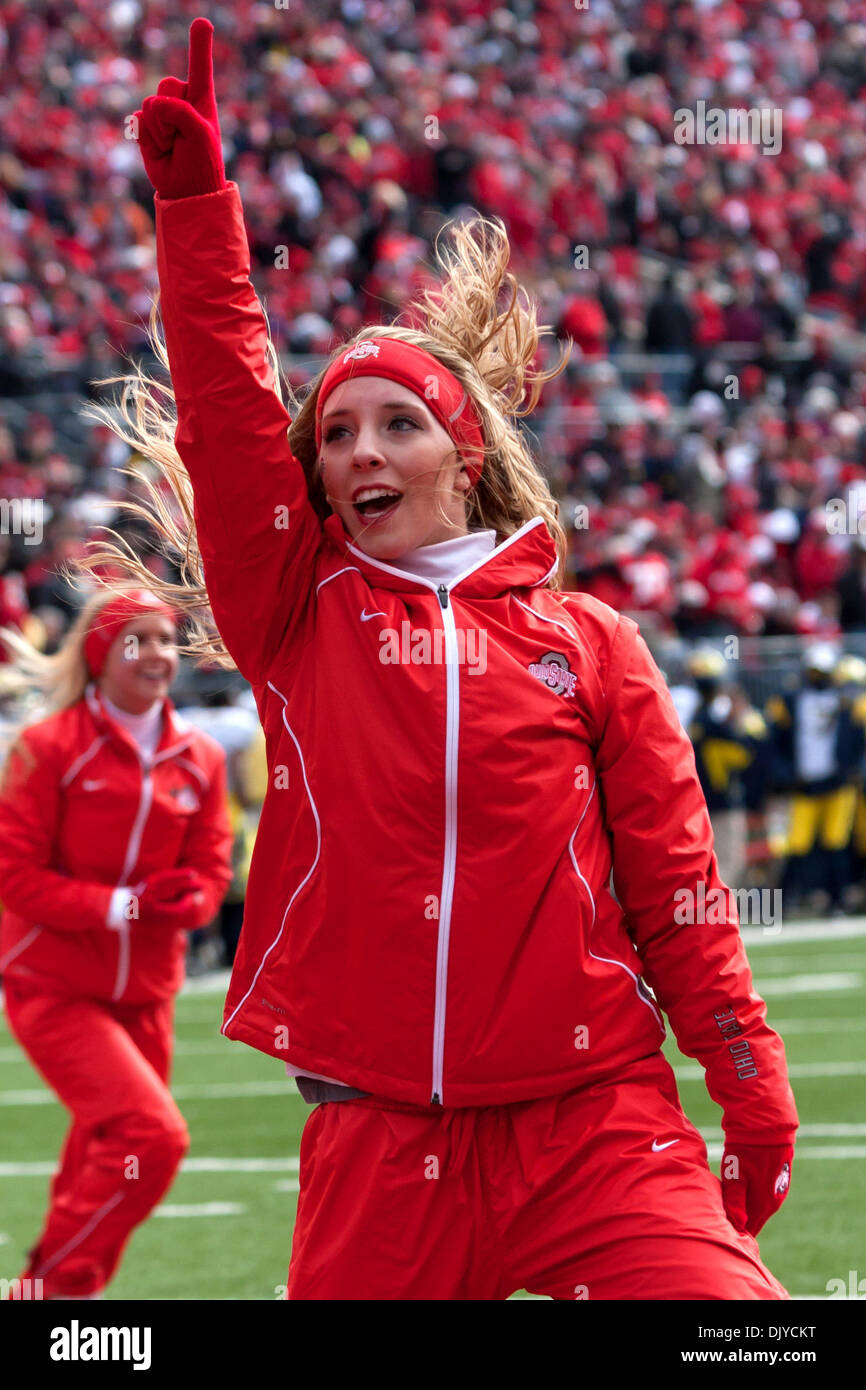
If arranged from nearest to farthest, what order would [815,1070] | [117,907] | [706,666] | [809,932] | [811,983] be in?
[117,907] → [815,1070] → [811,983] → [809,932] → [706,666]

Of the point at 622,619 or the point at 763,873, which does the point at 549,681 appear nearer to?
the point at 622,619

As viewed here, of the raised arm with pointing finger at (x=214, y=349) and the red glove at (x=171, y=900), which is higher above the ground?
the raised arm with pointing finger at (x=214, y=349)

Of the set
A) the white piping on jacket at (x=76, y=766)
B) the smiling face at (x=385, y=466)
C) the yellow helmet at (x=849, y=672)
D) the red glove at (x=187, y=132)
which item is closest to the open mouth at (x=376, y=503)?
the smiling face at (x=385, y=466)

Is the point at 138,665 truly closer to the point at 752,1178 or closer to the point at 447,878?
the point at 447,878

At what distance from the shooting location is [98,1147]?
571 cm

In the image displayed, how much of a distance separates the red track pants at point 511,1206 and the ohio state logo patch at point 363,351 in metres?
1.18

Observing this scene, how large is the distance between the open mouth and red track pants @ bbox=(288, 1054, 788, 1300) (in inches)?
35.8

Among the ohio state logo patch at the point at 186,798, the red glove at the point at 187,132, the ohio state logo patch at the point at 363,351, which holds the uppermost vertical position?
the red glove at the point at 187,132

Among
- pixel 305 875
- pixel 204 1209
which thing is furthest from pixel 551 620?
pixel 204 1209

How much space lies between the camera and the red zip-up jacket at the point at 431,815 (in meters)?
3.09

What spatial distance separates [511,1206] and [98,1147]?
2.86 meters

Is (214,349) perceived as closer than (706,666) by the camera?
Yes

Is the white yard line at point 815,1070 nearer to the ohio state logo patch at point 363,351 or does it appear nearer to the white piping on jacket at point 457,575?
the white piping on jacket at point 457,575
